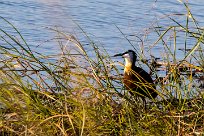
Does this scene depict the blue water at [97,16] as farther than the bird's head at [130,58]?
Yes

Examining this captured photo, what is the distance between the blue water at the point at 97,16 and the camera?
7.96m

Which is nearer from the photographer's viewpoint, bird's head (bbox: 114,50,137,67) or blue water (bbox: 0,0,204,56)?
bird's head (bbox: 114,50,137,67)

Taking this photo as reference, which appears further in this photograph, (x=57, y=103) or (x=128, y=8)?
(x=128, y=8)

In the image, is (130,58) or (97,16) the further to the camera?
(97,16)

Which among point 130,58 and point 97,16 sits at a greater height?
point 130,58

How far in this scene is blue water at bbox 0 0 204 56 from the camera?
7.96m

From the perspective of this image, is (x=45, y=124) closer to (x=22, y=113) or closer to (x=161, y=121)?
(x=22, y=113)

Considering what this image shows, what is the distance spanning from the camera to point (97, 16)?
30.6 feet

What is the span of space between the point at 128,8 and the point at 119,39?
1.96 meters

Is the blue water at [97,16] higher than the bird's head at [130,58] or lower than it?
lower

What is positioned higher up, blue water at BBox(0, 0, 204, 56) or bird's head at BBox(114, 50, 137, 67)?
bird's head at BBox(114, 50, 137, 67)

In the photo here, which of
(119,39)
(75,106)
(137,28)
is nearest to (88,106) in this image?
(75,106)

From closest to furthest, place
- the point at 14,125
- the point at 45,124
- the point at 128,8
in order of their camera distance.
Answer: the point at 45,124 → the point at 14,125 → the point at 128,8

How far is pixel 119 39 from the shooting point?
8.02 meters
